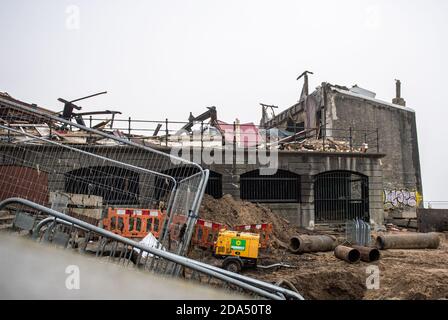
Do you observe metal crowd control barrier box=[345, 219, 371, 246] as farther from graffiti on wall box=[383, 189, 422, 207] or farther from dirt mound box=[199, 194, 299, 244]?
graffiti on wall box=[383, 189, 422, 207]

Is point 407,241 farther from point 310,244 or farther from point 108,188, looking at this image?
point 108,188

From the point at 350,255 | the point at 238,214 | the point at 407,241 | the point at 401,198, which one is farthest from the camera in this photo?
the point at 401,198

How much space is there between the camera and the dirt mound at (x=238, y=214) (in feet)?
44.5

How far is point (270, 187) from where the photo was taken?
17.5 meters

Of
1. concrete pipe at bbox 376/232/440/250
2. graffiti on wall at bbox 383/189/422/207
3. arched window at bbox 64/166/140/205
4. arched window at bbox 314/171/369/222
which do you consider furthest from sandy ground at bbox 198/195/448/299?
graffiti on wall at bbox 383/189/422/207

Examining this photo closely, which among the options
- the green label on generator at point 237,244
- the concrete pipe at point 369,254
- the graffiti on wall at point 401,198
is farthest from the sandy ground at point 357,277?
the graffiti on wall at point 401,198

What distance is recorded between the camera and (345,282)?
818 cm

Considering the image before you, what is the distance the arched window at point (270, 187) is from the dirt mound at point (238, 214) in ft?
7.15

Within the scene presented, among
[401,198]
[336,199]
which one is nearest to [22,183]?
[336,199]

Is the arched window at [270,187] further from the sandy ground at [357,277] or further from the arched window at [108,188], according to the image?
the arched window at [108,188]

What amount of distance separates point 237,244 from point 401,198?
885 inches
